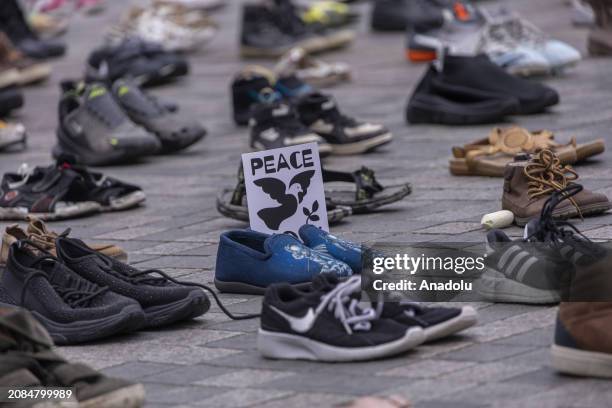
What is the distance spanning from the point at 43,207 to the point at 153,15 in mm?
5537

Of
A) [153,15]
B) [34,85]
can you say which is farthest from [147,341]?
[153,15]

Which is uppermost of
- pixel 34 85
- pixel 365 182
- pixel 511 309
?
pixel 511 309

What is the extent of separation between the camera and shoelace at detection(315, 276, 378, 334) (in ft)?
10.9

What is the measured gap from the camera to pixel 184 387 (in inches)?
129

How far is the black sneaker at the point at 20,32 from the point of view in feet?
35.0

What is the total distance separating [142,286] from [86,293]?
0.15 meters

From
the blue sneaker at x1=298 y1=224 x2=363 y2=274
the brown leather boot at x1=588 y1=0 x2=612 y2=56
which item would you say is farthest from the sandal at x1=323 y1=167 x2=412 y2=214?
the brown leather boot at x1=588 y1=0 x2=612 y2=56

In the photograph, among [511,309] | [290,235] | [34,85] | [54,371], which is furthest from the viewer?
[34,85]

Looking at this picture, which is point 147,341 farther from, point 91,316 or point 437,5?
point 437,5

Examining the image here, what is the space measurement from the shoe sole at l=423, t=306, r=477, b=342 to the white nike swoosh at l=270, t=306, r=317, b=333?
0.28 metres

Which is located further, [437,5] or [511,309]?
[437,5]

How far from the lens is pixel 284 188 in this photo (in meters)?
4.35

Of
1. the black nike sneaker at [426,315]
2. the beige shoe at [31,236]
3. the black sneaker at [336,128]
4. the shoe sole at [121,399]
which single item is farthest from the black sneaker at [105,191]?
the shoe sole at [121,399]

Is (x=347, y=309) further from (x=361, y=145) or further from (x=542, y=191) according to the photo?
(x=361, y=145)
